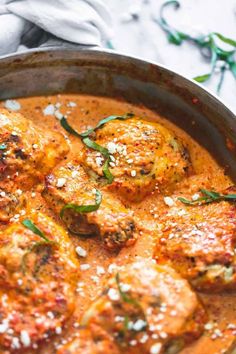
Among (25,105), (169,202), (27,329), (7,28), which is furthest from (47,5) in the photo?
(27,329)

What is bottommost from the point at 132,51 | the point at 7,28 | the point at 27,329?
the point at 27,329

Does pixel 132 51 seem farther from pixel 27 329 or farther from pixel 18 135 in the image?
pixel 27 329

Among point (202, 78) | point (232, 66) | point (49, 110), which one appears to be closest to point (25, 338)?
point (49, 110)

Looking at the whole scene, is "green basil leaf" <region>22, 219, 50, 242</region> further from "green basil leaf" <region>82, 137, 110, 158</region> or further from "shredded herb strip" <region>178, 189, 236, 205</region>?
"shredded herb strip" <region>178, 189, 236, 205</region>

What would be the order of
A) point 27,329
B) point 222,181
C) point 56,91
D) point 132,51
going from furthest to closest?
point 132,51 → point 56,91 → point 222,181 → point 27,329

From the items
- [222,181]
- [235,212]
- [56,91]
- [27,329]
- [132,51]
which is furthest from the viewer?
[132,51]

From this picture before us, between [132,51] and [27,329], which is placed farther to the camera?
[132,51]

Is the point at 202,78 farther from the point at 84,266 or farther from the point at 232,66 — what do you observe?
the point at 84,266
